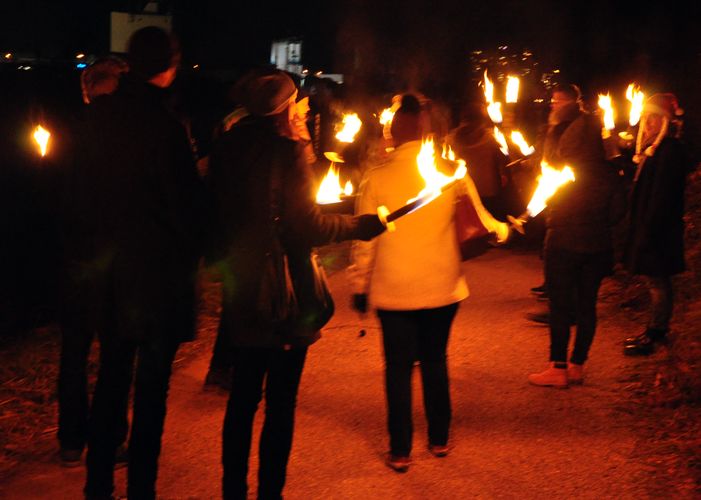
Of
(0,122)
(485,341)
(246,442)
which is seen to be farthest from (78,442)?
(0,122)

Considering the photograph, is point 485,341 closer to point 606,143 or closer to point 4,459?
point 606,143

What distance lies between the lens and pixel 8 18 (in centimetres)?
2788

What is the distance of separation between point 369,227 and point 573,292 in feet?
8.38

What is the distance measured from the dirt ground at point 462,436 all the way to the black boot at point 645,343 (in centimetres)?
8

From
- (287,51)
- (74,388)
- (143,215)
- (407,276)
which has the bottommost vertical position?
(74,388)

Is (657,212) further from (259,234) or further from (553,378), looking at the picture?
(259,234)

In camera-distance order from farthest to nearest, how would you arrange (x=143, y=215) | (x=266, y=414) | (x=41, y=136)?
1. (x=41, y=136)
2. (x=266, y=414)
3. (x=143, y=215)

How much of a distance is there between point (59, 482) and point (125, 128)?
2.15 meters

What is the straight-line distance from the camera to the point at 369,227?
442cm

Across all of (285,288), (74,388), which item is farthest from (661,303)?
(74,388)

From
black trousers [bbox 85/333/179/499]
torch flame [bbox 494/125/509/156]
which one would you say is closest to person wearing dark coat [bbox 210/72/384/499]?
black trousers [bbox 85/333/179/499]

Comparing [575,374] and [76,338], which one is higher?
[76,338]

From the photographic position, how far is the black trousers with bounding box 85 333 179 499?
408cm

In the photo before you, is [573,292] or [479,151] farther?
[479,151]
